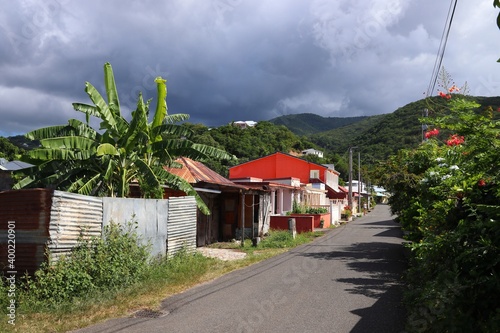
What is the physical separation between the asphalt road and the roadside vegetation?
45 cm

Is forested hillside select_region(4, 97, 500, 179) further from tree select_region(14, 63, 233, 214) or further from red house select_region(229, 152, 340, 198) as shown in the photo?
tree select_region(14, 63, 233, 214)

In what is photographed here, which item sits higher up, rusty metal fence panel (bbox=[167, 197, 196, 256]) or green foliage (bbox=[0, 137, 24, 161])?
green foliage (bbox=[0, 137, 24, 161])

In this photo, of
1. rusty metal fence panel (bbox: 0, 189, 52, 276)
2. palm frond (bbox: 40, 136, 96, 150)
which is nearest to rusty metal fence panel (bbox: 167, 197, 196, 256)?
palm frond (bbox: 40, 136, 96, 150)

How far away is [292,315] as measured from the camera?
7273 millimetres

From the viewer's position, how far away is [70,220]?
802 cm

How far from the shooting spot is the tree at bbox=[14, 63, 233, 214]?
1120 centimetres

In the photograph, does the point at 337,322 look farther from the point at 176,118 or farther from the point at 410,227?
the point at 176,118

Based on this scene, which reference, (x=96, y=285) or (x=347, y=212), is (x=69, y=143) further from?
(x=347, y=212)

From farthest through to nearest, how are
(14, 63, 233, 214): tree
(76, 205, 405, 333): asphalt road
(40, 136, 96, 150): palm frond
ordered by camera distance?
(14, 63, 233, 214): tree
(40, 136, 96, 150): palm frond
(76, 205, 405, 333): asphalt road

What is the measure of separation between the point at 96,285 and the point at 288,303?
12.4 ft

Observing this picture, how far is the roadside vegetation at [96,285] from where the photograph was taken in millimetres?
6832

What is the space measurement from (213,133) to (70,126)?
160 ft

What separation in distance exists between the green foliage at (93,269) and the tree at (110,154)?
2.34 meters
